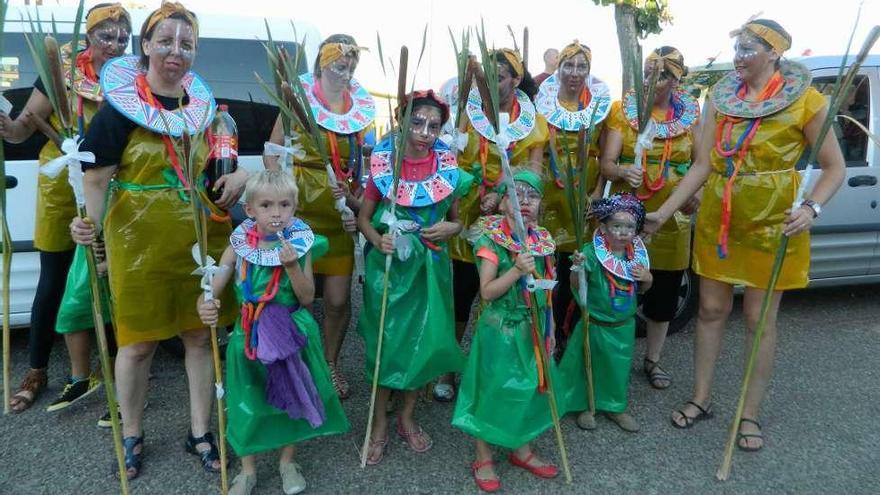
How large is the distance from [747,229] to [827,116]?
0.58 m

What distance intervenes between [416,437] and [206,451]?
898mm

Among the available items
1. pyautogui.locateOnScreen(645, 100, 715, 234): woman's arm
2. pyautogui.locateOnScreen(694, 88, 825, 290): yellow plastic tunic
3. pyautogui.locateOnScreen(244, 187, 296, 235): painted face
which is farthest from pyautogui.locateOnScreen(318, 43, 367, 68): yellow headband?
pyautogui.locateOnScreen(694, 88, 825, 290): yellow plastic tunic

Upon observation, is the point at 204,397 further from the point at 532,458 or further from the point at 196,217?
the point at 532,458

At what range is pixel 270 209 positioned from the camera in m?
2.34

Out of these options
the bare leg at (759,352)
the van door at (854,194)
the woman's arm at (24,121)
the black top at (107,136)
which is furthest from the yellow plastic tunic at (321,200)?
the van door at (854,194)

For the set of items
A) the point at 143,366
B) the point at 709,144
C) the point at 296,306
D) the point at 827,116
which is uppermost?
the point at 827,116

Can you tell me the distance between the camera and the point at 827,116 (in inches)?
98.0

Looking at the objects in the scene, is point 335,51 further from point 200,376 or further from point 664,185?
point 664,185

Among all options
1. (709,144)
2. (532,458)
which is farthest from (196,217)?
(709,144)

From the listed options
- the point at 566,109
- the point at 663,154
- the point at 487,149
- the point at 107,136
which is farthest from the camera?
the point at 566,109

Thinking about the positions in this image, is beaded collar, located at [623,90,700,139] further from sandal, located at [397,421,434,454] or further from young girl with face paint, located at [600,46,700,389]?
sandal, located at [397,421,434,454]

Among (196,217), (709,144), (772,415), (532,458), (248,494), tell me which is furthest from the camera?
(772,415)

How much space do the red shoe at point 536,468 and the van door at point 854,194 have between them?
2821 millimetres

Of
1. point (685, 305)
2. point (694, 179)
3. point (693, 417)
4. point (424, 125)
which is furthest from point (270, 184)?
point (685, 305)
